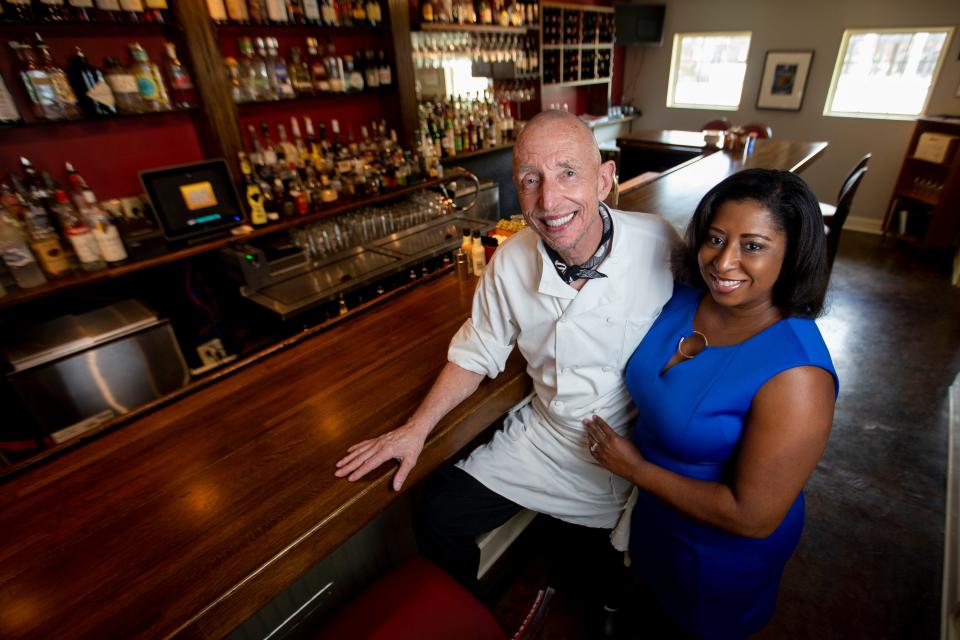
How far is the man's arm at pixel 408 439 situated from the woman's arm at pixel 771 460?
0.64 metres

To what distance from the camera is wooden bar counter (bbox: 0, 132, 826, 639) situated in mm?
920

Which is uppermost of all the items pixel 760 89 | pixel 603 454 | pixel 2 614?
pixel 760 89

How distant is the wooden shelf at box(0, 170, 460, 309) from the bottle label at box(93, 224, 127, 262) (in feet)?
0.17

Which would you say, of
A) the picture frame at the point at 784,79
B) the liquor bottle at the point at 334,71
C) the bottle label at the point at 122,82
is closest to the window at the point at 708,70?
the picture frame at the point at 784,79

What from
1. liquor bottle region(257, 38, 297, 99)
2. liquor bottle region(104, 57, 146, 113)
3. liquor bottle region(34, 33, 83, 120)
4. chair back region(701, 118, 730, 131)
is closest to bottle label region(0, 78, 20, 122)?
liquor bottle region(34, 33, 83, 120)

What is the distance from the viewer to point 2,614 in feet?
2.97

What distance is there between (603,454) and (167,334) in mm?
2398

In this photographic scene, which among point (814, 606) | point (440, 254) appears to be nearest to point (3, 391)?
point (440, 254)

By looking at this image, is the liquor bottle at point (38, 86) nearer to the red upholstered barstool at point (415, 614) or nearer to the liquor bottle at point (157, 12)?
the liquor bottle at point (157, 12)

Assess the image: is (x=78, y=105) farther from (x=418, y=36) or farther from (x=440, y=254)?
(x=418, y=36)

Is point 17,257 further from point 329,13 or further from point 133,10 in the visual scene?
point 329,13

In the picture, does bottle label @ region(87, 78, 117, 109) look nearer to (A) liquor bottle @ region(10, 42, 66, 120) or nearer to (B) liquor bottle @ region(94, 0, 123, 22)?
(A) liquor bottle @ region(10, 42, 66, 120)

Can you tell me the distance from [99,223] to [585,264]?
2.44 meters

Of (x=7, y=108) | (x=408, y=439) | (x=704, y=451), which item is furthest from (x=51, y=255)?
(x=704, y=451)
